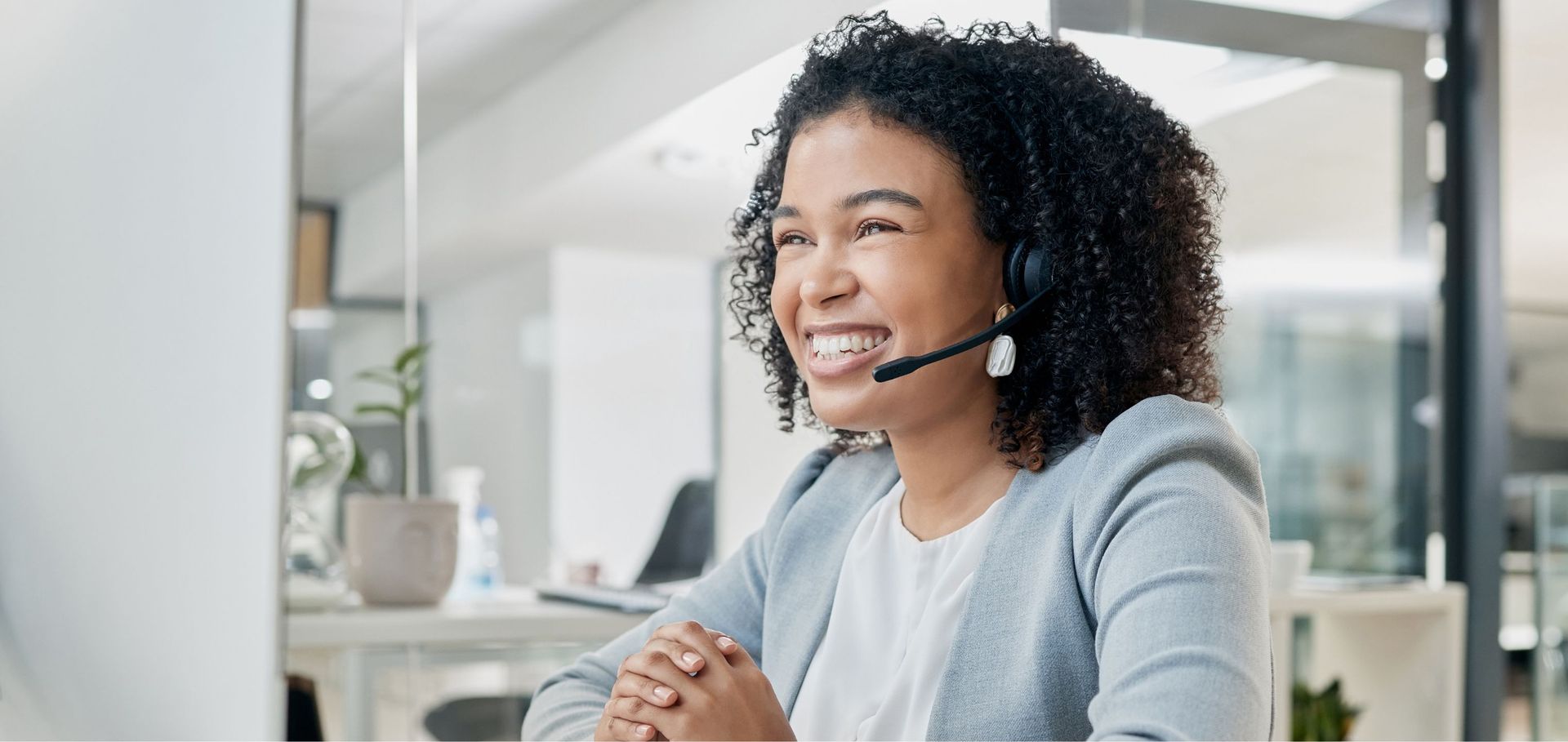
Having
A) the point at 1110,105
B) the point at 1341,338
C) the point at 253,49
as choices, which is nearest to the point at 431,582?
the point at 253,49

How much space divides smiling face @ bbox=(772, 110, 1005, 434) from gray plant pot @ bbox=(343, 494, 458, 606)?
800mm

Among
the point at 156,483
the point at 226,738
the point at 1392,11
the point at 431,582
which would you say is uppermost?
the point at 1392,11

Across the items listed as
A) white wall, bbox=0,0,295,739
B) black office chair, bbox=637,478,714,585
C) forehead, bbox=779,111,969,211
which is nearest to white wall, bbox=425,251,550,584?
black office chair, bbox=637,478,714,585

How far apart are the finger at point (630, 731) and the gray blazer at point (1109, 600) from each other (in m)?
0.13

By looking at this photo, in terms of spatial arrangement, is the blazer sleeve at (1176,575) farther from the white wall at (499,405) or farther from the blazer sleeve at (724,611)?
the white wall at (499,405)

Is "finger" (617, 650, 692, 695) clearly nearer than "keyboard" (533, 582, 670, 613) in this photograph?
Yes

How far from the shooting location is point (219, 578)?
4.02 feet

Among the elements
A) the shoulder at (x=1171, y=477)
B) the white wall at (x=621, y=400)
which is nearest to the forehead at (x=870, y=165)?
the shoulder at (x=1171, y=477)

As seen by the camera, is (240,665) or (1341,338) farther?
(1341,338)

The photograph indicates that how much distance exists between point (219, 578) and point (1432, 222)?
2.17 m

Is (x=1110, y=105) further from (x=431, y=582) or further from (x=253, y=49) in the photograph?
(x=431, y=582)

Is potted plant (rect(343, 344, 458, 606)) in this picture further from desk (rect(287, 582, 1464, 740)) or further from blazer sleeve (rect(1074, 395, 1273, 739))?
blazer sleeve (rect(1074, 395, 1273, 739))

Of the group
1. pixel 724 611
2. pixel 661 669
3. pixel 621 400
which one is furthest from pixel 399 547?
pixel 661 669

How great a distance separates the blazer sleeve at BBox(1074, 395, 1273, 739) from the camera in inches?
26.6
